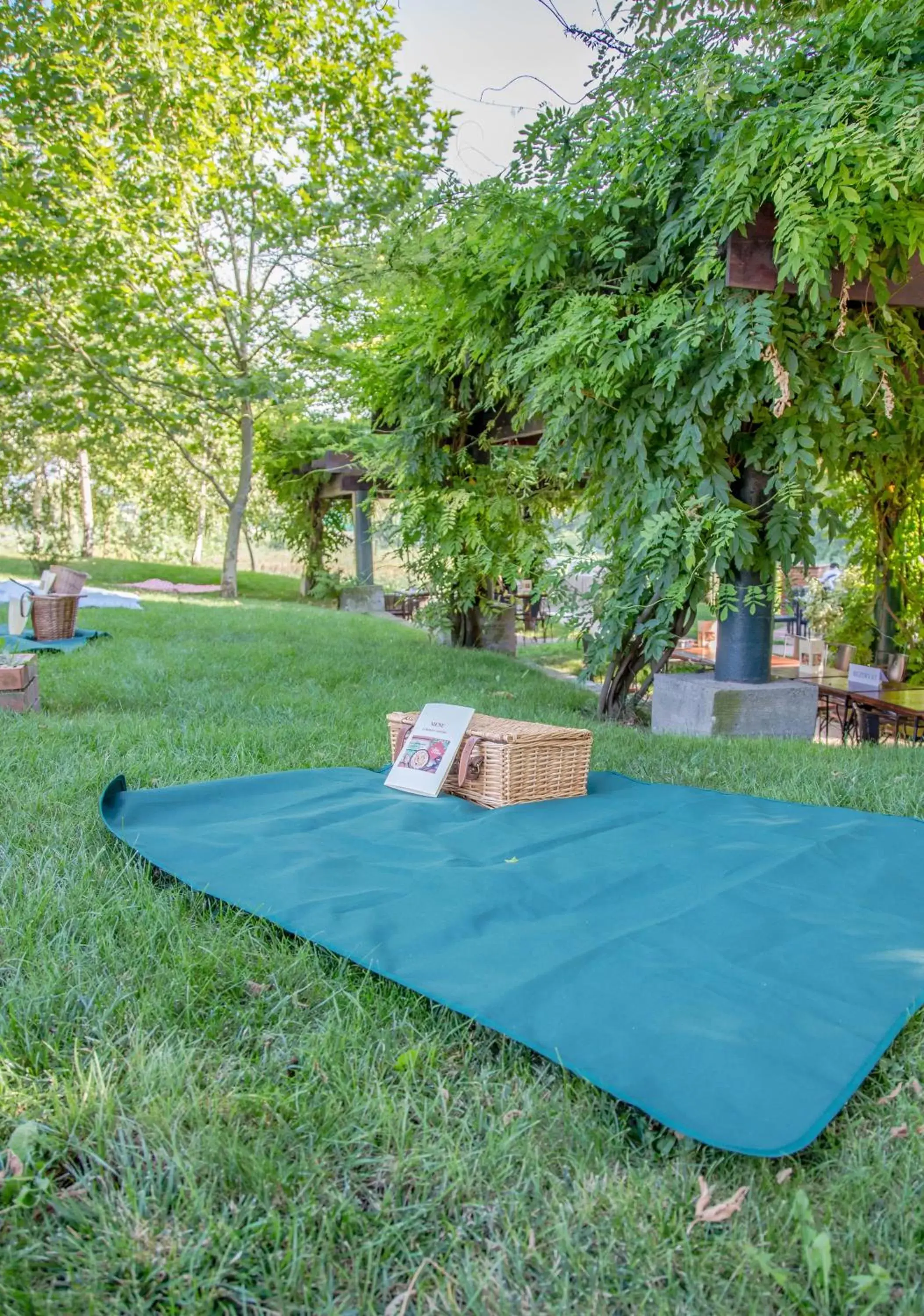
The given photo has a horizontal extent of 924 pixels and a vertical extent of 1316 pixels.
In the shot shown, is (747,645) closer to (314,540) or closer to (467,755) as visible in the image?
(467,755)

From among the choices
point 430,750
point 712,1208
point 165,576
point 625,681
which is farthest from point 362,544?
point 712,1208

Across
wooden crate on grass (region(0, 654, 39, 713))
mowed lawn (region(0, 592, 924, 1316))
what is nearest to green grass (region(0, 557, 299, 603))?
wooden crate on grass (region(0, 654, 39, 713))

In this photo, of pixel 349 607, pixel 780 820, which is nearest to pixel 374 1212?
pixel 780 820

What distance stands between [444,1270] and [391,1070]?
397 mm

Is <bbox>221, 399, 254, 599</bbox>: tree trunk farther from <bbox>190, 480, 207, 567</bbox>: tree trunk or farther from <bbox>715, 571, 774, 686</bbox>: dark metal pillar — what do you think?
<bbox>715, 571, 774, 686</bbox>: dark metal pillar

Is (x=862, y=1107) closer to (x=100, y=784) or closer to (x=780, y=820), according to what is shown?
(x=780, y=820)

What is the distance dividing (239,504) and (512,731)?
11.1 m

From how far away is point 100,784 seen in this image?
9.53 feet

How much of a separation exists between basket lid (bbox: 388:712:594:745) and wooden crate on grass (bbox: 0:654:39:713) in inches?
77.5

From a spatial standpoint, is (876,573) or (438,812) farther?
(876,573)

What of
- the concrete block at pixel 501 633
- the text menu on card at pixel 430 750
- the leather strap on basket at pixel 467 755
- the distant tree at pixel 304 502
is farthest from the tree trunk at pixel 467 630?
the distant tree at pixel 304 502

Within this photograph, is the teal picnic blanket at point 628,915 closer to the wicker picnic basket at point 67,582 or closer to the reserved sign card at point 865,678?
the reserved sign card at point 865,678

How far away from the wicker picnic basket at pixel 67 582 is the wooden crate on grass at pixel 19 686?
150 inches

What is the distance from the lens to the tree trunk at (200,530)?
21.5 meters
